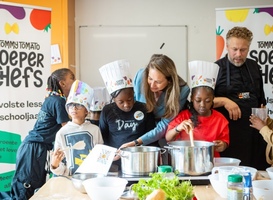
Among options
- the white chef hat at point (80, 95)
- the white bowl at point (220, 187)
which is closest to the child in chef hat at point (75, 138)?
the white chef hat at point (80, 95)

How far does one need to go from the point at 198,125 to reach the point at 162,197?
973 mm

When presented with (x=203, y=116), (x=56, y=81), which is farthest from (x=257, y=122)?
(x=56, y=81)

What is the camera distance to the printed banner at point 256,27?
307 cm

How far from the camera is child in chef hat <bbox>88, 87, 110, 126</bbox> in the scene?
8.68ft

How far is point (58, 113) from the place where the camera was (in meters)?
2.37

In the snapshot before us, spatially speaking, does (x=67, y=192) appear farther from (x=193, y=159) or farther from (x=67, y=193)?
(x=193, y=159)

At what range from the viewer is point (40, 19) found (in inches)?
114

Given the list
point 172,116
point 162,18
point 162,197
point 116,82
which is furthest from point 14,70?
point 162,197

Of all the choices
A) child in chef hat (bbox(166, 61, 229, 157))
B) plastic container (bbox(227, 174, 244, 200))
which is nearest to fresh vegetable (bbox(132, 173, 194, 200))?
plastic container (bbox(227, 174, 244, 200))

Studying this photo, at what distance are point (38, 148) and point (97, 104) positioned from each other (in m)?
0.53

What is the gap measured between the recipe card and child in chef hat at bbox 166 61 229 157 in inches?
16.4

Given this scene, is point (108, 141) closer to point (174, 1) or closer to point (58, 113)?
point (58, 113)

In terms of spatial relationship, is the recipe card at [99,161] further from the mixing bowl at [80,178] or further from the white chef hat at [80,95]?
the white chef hat at [80,95]

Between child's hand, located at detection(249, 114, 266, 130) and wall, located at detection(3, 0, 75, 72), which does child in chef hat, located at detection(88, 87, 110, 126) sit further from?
child's hand, located at detection(249, 114, 266, 130)
